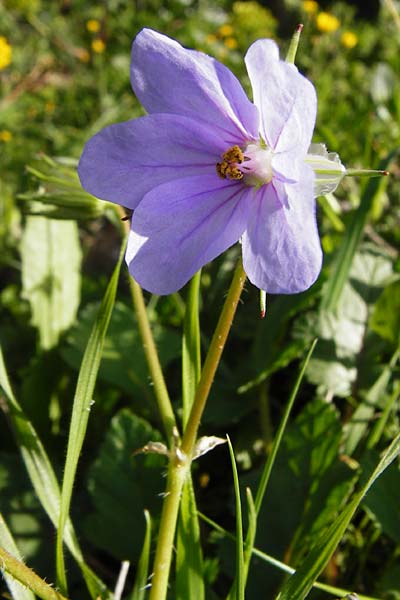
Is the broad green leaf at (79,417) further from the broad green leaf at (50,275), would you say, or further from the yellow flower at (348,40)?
the yellow flower at (348,40)

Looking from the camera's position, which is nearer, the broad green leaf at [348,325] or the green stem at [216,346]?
the green stem at [216,346]

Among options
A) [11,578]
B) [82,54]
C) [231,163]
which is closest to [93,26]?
[82,54]

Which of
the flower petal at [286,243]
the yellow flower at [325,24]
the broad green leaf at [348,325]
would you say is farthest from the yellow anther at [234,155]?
the yellow flower at [325,24]

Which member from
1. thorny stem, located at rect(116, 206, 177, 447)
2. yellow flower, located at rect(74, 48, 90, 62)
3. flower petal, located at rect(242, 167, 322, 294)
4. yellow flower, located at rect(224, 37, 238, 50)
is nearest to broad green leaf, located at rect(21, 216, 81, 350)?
thorny stem, located at rect(116, 206, 177, 447)

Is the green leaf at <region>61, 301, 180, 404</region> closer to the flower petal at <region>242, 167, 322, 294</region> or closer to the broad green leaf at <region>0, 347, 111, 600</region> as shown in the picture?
the broad green leaf at <region>0, 347, 111, 600</region>

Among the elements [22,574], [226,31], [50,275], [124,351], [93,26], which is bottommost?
[22,574]

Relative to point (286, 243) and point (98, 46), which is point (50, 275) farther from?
point (98, 46)

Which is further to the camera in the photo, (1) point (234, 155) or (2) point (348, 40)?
(2) point (348, 40)
